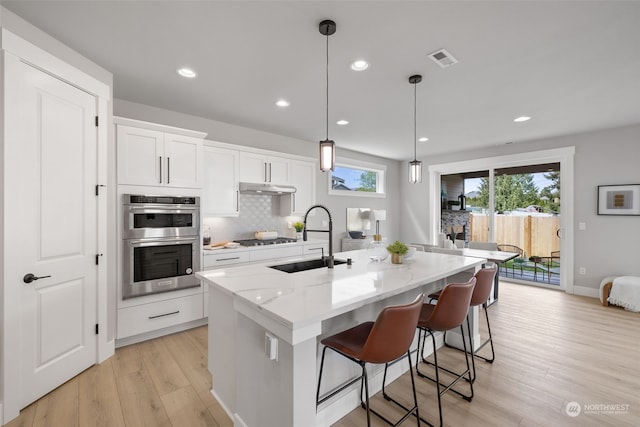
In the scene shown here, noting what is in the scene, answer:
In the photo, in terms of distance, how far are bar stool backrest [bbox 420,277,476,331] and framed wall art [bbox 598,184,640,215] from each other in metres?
4.28

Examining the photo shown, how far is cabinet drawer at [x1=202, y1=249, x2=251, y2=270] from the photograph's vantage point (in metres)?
3.36

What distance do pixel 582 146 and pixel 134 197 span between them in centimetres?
654

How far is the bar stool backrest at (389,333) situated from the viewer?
1.43 metres

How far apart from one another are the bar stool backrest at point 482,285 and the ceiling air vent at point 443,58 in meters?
1.77

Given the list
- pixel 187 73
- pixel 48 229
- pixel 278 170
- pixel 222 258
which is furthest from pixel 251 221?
pixel 48 229

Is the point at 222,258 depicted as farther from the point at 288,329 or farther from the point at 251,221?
the point at 288,329

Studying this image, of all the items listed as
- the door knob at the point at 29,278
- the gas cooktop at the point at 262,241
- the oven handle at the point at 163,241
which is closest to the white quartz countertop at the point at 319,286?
the door knob at the point at 29,278

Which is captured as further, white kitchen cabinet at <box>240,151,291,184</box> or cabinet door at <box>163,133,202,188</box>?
white kitchen cabinet at <box>240,151,291,184</box>

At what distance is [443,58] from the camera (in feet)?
7.67

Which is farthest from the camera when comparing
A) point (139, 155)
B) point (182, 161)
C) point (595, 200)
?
point (595, 200)

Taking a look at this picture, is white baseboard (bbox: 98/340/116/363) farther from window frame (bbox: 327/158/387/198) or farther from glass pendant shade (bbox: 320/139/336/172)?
window frame (bbox: 327/158/387/198)

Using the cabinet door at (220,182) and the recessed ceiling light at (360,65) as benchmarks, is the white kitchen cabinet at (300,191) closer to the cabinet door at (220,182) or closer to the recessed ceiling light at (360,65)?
the cabinet door at (220,182)

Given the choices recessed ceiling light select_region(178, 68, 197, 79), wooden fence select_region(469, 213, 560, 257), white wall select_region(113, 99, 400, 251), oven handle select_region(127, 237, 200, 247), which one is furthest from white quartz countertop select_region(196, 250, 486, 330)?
wooden fence select_region(469, 213, 560, 257)

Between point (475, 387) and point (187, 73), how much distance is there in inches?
145
